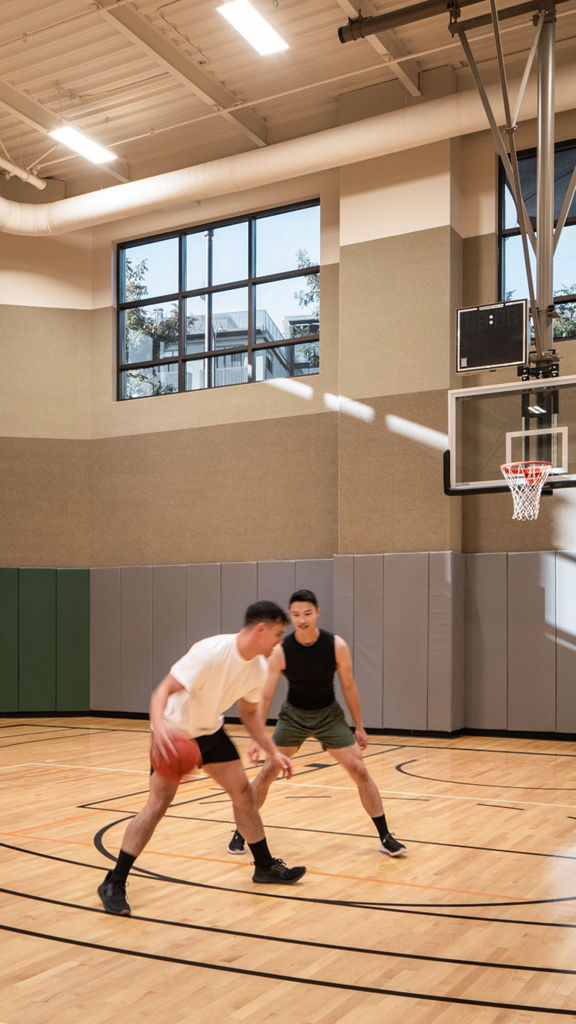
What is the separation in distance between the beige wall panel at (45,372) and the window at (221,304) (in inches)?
27.2

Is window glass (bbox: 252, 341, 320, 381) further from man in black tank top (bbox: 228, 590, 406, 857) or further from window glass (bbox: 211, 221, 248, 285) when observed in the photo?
man in black tank top (bbox: 228, 590, 406, 857)

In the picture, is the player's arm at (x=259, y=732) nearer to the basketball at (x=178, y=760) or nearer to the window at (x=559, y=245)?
the basketball at (x=178, y=760)

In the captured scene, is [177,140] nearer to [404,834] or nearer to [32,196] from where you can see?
[32,196]

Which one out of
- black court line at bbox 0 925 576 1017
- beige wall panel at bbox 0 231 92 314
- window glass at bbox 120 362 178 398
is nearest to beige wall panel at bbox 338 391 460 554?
window glass at bbox 120 362 178 398

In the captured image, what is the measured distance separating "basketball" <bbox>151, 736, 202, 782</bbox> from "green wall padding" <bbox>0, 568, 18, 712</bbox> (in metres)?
10.6

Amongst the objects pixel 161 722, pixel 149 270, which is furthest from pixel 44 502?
pixel 161 722

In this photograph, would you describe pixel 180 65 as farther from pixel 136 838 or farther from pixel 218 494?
pixel 136 838

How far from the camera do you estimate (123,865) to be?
4.64m

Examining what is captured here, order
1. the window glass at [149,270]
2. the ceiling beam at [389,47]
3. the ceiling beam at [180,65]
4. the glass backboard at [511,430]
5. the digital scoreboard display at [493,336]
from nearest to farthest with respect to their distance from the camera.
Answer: the glass backboard at [511,430] → the digital scoreboard display at [493,336] → the ceiling beam at [389,47] → the ceiling beam at [180,65] → the window glass at [149,270]

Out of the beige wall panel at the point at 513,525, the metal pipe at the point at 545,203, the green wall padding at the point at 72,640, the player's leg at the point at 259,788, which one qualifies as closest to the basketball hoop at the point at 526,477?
the metal pipe at the point at 545,203

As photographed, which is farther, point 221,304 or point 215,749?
point 221,304

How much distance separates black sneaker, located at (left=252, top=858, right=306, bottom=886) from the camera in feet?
16.8

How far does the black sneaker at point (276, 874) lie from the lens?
5121 mm

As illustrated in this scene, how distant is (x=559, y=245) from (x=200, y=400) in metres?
5.64
